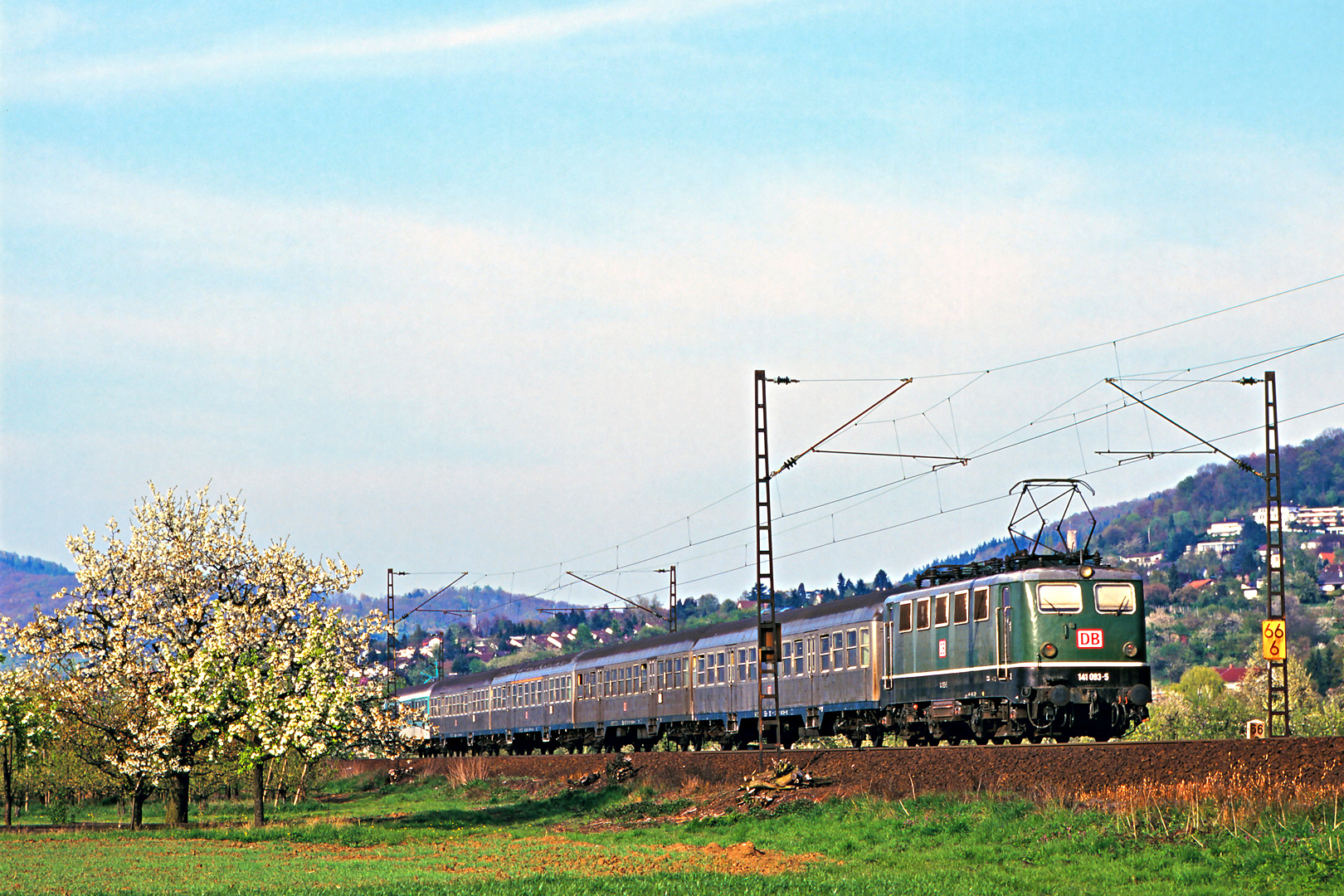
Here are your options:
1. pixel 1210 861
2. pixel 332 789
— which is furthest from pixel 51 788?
pixel 1210 861

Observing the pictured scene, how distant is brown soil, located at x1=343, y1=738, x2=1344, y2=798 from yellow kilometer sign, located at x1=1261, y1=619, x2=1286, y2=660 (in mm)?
10990

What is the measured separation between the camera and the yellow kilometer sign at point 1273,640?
37438mm

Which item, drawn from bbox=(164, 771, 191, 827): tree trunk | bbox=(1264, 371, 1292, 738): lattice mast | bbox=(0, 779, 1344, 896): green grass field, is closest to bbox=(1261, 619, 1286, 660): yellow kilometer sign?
bbox=(1264, 371, 1292, 738): lattice mast

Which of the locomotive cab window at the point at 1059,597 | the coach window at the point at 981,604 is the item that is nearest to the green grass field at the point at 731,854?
the coach window at the point at 981,604

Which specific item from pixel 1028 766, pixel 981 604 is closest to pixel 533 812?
pixel 981 604

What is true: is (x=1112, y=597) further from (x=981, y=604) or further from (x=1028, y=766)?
(x=1028, y=766)

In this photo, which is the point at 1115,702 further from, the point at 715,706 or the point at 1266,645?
the point at 715,706

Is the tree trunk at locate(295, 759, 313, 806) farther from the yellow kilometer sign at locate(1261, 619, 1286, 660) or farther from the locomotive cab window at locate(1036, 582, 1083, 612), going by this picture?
the yellow kilometer sign at locate(1261, 619, 1286, 660)

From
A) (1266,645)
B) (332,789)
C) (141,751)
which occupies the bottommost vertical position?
(332,789)

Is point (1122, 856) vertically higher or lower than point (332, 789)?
higher

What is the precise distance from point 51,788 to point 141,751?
19.2 meters

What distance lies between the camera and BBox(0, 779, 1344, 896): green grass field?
22078 millimetres

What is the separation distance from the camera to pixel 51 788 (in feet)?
192

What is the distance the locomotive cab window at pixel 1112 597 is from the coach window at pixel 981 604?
2557mm
